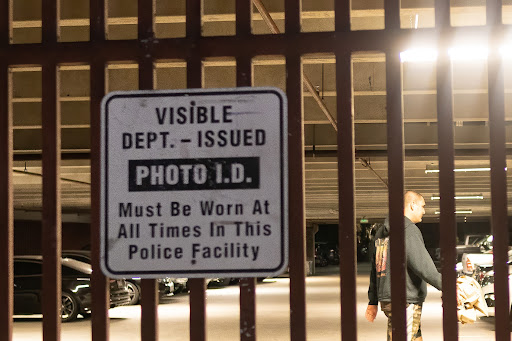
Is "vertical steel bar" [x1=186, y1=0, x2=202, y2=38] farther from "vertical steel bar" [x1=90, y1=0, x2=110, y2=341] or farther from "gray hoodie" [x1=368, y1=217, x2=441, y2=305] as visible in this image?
"gray hoodie" [x1=368, y1=217, x2=441, y2=305]

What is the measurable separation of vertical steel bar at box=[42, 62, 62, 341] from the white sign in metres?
0.55

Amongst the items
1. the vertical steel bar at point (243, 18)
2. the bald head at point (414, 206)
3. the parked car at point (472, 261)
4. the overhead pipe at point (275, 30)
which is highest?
the overhead pipe at point (275, 30)

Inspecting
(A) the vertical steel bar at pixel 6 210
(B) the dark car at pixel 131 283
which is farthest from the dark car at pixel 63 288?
(A) the vertical steel bar at pixel 6 210

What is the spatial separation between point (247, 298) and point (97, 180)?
34.7 inches

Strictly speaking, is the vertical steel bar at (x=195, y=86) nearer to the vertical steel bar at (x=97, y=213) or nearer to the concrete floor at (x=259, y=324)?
the vertical steel bar at (x=97, y=213)

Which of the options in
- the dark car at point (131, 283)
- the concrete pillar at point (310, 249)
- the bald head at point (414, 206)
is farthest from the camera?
the concrete pillar at point (310, 249)

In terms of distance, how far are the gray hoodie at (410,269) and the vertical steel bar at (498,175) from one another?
3.66 meters

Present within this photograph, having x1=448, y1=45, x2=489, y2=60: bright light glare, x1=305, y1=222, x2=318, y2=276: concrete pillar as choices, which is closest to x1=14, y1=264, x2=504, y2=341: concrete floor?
x1=448, y1=45, x2=489, y2=60: bright light glare

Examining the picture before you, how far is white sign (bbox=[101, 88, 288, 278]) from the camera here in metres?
3.38

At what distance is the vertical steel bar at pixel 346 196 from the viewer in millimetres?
3727

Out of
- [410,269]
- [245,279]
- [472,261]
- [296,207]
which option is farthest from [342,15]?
[472,261]

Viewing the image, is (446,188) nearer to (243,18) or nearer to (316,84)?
(243,18)

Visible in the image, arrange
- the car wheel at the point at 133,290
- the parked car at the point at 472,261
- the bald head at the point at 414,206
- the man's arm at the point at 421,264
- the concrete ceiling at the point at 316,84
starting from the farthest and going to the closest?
1. the car wheel at the point at 133,290
2. the parked car at the point at 472,261
3. the concrete ceiling at the point at 316,84
4. the bald head at the point at 414,206
5. the man's arm at the point at 421,264

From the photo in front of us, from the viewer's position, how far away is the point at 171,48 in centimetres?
387
